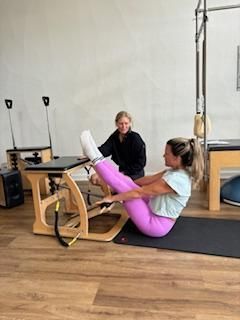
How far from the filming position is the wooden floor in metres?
1.14

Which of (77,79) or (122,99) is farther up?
(77,79)

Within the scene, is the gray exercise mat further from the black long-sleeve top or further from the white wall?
the white wall

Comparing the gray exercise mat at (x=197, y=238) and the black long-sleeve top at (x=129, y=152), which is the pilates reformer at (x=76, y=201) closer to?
the gray exercise mat at (x=197, y=238)

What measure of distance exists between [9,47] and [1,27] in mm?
274

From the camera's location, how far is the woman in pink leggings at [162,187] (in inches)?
63.8

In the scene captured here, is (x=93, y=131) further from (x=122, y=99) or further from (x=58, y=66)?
(x=58, y=66)

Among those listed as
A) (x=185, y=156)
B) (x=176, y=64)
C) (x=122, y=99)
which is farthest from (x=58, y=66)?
(x=185, y=156)

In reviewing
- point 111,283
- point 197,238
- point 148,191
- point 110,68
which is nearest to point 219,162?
point 197,238

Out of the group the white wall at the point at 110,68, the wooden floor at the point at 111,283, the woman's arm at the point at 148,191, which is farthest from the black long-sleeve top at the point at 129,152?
the white wall at the point at 110,68

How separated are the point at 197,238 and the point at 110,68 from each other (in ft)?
8.20

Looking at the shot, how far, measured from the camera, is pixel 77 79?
3.50 m

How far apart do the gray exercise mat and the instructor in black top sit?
1.55ft

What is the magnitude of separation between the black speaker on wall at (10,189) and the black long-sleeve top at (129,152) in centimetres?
A: 98

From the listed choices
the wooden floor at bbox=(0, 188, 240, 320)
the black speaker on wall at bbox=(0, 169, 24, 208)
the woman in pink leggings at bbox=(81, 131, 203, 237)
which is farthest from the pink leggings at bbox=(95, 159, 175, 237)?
the black speaker on wall at bbox=(0, 169, 24, 208)
